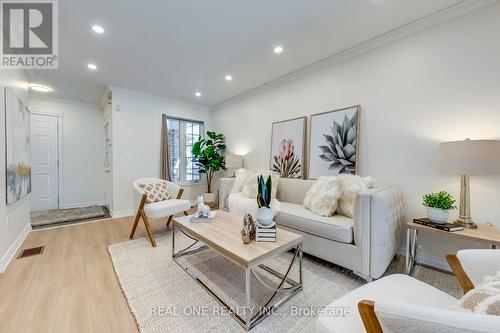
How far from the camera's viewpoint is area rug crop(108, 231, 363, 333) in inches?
52.8

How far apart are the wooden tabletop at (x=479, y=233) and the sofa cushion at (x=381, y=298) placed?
90 centimetres

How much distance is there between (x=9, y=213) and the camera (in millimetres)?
2252

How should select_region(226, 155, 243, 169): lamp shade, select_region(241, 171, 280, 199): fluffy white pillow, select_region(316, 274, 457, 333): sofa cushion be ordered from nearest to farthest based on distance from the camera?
1. select_region(316, 274, 457, 333): sofa cushion
2. select_region(241, 171, 280, 199): fluffy white pillow
3. select_region(226, 155, 243, 169): lamp shade

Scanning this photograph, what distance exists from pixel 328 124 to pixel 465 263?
223cm

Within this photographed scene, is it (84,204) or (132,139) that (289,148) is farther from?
(84,204)

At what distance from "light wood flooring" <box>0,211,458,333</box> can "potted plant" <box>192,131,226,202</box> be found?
2.35m

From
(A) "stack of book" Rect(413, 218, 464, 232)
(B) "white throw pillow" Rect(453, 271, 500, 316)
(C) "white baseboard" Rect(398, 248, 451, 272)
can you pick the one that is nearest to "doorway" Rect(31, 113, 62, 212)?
(B) "white throw pillow" Rect(453, 271, 500, 316)

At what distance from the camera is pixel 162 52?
2670 mm

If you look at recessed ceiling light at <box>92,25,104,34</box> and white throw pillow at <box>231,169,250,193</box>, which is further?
white throw pillow at <box>231,169,250,193</box>

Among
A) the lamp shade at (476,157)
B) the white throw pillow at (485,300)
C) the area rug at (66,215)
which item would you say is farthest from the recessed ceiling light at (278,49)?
the area rug at (66,215)

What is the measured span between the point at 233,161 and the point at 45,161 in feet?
13.3

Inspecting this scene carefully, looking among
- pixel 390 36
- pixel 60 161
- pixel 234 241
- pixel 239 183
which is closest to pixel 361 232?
pixel 234 241

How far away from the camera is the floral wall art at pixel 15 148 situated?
7.07 feet

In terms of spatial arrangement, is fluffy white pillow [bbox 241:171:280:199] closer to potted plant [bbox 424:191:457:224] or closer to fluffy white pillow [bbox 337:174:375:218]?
fluffy white pillow [bbox 337:174:375:218]
